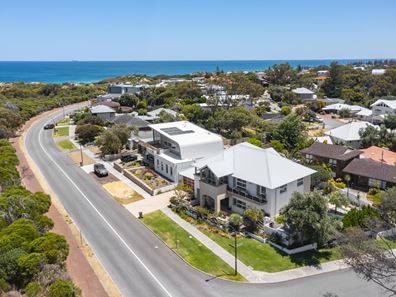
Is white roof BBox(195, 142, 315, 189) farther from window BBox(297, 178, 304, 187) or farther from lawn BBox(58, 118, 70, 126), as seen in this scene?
lawn BBox(58, 118, 70, 126)

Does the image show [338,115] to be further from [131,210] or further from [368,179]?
[131,210]

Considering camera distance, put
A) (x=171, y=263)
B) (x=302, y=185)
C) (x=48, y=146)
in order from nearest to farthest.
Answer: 1. (x=171, y=263)
2. (x=302, y=185)
3. (x=48, y=146)

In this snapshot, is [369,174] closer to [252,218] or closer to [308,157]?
[308,157]

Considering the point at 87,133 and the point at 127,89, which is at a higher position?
the point at 127,89

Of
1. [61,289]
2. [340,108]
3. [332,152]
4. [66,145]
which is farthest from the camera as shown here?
[340,108]

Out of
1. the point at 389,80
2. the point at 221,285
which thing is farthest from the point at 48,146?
the point at 389,80

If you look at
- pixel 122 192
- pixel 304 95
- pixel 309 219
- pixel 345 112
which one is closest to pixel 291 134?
pixel 122 192
